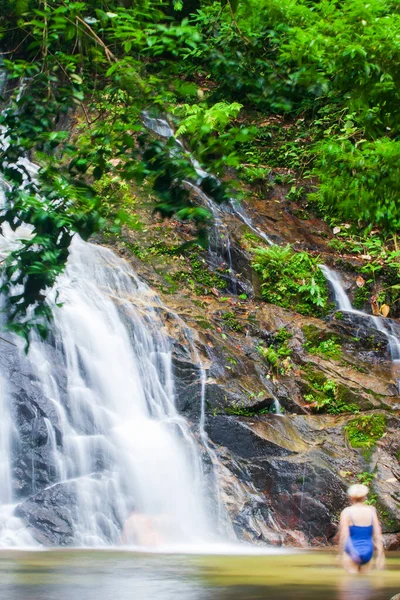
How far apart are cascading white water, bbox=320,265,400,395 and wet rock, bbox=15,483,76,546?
6.86 metres

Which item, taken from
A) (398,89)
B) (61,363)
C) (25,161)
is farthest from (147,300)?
(398,89)

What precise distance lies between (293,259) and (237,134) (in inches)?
518

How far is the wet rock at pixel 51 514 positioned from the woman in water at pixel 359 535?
14.2 feet

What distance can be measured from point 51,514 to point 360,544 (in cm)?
471

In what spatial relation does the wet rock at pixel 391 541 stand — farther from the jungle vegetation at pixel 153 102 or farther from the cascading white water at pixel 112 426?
the jungle vegetation at pixel 153 102

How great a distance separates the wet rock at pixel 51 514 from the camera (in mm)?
9648

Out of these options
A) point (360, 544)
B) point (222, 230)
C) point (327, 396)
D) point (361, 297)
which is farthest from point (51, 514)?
point (361, 297)

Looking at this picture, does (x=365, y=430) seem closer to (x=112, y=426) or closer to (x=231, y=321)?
(x=231, y=321)

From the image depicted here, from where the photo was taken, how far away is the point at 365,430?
12.5 meters

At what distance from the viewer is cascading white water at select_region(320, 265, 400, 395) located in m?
15.0

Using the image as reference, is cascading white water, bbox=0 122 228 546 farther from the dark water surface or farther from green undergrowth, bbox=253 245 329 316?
green undergrowth, bbox=253 245 329 316

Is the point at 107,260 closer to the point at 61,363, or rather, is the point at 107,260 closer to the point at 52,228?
the point at 61,363

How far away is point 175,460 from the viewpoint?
1154cm

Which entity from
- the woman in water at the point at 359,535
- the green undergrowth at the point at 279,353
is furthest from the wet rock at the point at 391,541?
the woman in water at the point at 359,535
